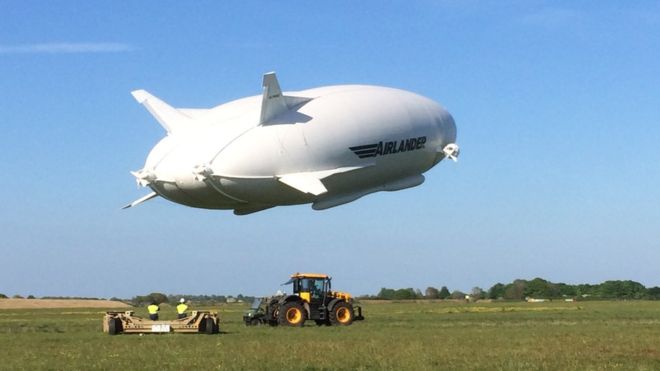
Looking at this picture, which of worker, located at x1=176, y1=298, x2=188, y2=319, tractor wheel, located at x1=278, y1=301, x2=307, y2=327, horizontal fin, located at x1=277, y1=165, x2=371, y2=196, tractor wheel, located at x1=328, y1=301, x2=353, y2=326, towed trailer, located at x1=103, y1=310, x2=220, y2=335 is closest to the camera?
horizontal fin, located at x1=277, y1=165, x2=371, y2=196

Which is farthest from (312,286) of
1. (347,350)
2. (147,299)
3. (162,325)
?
(147,299)

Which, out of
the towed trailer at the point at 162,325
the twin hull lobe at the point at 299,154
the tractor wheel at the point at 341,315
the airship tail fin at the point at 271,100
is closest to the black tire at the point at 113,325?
the towed trailer at the point at 162,325

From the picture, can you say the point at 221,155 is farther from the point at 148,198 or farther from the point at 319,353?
the point at 319,353

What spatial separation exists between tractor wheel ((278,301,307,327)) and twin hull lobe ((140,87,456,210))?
16.7 metres

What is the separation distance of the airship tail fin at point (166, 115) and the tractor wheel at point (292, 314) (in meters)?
17.5

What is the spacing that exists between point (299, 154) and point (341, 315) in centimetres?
2155

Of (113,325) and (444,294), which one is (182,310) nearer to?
(113,325)

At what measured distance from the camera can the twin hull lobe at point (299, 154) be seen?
80.0 ft

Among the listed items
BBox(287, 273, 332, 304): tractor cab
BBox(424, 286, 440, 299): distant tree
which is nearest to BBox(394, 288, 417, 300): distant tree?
BBox(424, 286, 440, 299): distant tree

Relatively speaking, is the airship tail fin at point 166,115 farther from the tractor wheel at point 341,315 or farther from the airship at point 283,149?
the tractor wheel at point 341,315

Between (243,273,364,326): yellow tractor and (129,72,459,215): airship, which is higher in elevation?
(129,72,459,215): airship

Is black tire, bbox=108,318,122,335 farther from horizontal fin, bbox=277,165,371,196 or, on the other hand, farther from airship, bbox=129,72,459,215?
horizontal fin, bbox=277,165,371,196

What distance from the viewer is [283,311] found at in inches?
1729

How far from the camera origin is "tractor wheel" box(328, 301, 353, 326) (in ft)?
148
